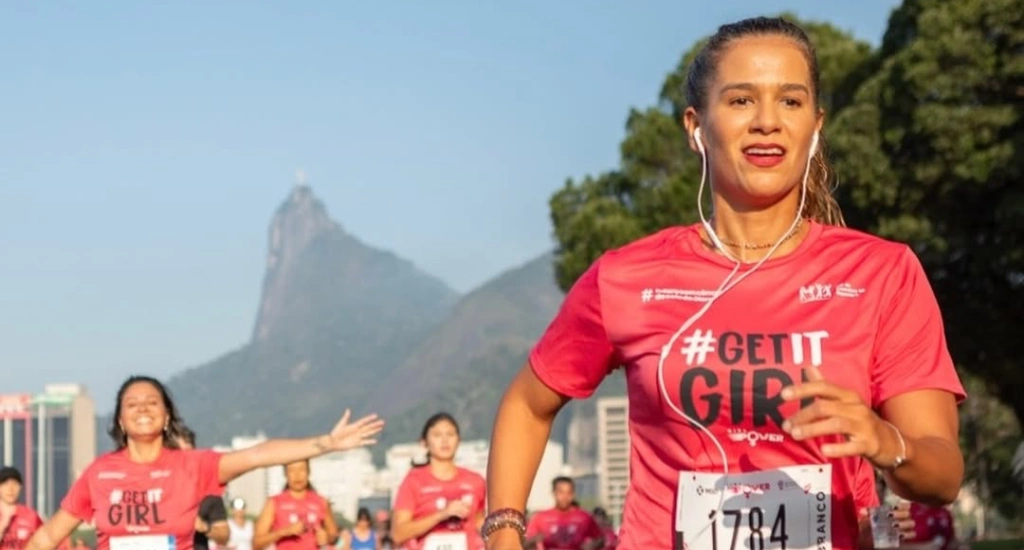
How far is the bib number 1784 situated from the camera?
3975 millimetres

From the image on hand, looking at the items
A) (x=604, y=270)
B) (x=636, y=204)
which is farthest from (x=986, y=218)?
(x=604, y=270)

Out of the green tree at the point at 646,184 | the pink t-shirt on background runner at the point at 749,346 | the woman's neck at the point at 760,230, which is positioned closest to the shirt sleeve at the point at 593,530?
the pink t-shirt on background runner at the point at 749,346

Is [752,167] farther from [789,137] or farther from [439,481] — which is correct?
[439,481]

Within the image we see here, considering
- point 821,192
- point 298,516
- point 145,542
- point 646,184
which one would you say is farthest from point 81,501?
point 646,184

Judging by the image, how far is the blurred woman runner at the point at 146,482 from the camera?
35.3 feet

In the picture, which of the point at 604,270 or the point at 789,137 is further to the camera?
the point at 604,270

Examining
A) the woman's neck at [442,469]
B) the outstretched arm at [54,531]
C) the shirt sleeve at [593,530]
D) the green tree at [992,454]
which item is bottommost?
the outstretched arm at [54,531]

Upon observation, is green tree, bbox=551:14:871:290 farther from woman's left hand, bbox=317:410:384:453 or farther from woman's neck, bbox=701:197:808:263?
woman's neck, bbox=701:197:808:263

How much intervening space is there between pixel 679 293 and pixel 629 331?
0.13 m

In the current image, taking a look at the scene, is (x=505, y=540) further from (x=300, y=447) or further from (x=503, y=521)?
(x=300, y=447)

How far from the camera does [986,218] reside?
3378 centimetres

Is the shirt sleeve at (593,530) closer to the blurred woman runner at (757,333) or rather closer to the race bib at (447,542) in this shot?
the race bib at (447,542)

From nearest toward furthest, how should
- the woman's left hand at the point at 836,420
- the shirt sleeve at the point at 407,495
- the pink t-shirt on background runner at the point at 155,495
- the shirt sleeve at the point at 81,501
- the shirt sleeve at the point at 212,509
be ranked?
the woman's left hand at the point at 836,420 → the pink t-shirt on background runner at the point at 155,495 → the shirt sleeve at the point at 81,501 → the shirt sleeve at the point at 212,509 → the shirt sleeve at the point at 407,495

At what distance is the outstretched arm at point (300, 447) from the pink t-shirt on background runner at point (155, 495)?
0.36 feet
